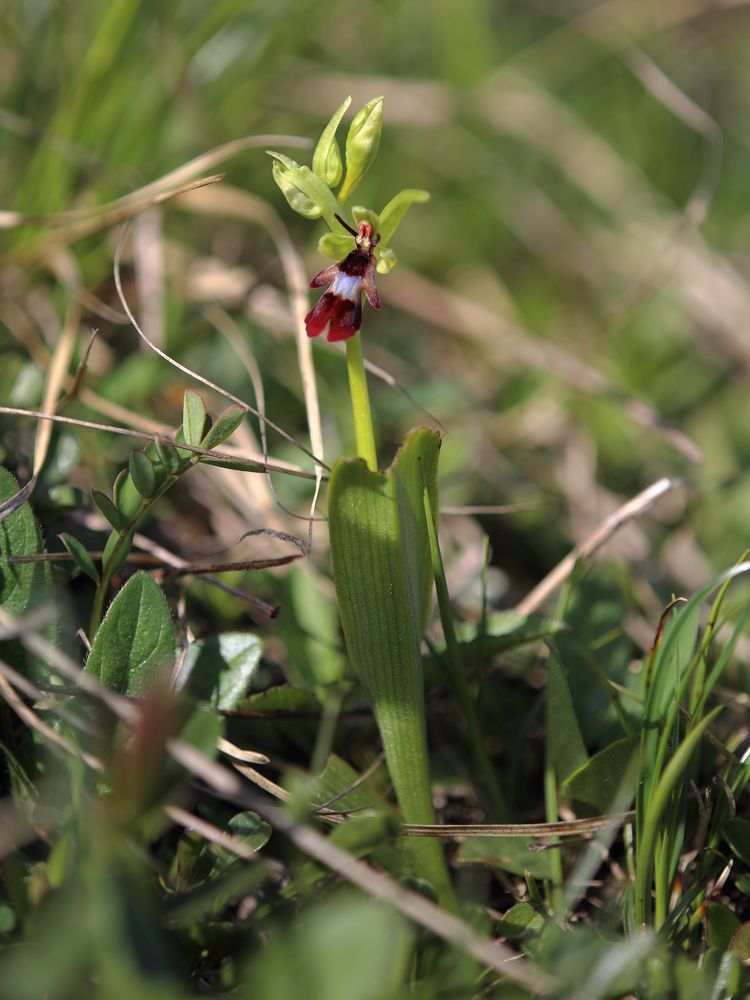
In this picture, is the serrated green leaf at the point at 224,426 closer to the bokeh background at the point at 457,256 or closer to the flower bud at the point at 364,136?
the flower bud at the point at 364,136

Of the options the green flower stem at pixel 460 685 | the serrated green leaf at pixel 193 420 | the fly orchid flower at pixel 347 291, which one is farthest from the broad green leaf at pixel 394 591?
the serrated green leaf at pixel 193 420

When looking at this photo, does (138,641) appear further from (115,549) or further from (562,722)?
(562,722)

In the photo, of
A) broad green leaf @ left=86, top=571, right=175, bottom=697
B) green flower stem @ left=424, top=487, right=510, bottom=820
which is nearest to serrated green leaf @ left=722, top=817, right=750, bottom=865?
green flower stem @ left=424, top=487, right=510, bottom=820

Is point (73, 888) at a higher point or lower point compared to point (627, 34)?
lower

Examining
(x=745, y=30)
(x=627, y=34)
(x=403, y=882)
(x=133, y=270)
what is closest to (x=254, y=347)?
(x=133, y=270)

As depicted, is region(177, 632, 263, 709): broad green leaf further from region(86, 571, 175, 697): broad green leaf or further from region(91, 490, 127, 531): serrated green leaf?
region(91, 490, 127, 531): serrated green leaf

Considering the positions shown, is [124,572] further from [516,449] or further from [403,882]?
[516,449]
